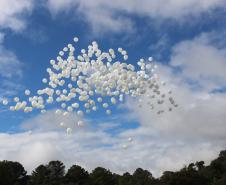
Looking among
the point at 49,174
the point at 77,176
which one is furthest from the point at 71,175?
the point at 49,174

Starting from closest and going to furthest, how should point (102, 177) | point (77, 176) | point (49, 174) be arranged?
point (102, 177) < point (77, 176) < point (49, 174)

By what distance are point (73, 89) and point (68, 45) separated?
3.64m

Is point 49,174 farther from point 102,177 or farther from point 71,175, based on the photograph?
point 102,177

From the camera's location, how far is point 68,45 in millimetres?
37875

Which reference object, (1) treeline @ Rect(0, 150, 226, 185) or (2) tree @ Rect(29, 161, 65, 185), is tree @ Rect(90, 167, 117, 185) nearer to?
(1) treeline @ Rect(0, 150, 226, 185)

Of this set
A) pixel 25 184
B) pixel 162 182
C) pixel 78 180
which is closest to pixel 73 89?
pixel 162 182

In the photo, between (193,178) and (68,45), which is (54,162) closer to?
(193,178)

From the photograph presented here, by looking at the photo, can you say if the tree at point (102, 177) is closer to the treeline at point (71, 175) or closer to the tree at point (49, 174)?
the treeline at point (71, 175)

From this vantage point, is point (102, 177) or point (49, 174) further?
point (49, 174)

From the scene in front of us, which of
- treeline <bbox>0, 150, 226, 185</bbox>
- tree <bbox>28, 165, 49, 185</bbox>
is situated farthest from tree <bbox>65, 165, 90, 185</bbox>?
tree <bbox>28, 165, 49, 185</bbox>

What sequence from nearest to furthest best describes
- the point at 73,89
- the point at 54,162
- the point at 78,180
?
the point at 73,89
the point at 78,180
the point at 54,162

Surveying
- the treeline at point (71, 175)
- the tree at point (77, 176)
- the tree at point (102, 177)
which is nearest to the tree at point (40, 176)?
the treeline at point (71, 175)

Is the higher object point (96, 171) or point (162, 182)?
point (96, 171)

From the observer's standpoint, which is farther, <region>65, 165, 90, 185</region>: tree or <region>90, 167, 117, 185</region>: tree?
<region>65, 165, 90, 185</region>: tree
